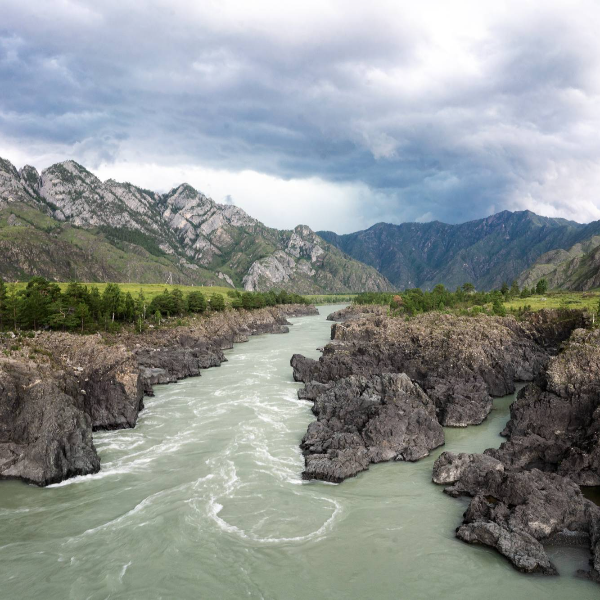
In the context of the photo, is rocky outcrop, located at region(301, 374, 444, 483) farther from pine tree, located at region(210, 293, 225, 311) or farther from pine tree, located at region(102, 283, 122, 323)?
pine tree, located at region(210, 293, 225, 311)

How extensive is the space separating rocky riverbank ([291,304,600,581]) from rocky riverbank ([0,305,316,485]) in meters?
19.1

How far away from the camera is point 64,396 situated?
35594 mm

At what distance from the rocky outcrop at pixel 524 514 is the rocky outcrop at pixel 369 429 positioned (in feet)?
22.3

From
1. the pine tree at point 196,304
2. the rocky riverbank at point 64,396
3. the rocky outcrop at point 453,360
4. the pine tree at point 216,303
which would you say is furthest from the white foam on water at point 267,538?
the pine tree at point 216,303

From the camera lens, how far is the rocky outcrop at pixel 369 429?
105 ft

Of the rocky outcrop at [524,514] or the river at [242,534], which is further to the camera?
the rocky outcrop at [524,514]

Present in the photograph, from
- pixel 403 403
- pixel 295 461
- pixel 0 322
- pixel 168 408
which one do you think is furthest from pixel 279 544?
pixel 0 322

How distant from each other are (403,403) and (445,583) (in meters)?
19.6

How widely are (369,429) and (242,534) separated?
15069 millimetres

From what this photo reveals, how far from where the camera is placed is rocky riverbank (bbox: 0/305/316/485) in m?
31.5

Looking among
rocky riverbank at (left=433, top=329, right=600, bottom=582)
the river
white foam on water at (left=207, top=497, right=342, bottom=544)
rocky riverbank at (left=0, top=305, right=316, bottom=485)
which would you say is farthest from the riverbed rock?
rocky riverbank at (left=433, top=329, right=600, bottom=582)

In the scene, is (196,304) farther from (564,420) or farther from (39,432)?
(564,420)

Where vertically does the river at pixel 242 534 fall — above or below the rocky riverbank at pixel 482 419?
below

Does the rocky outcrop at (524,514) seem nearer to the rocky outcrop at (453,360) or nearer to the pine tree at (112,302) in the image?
the rocky outcrop at (453,360)
